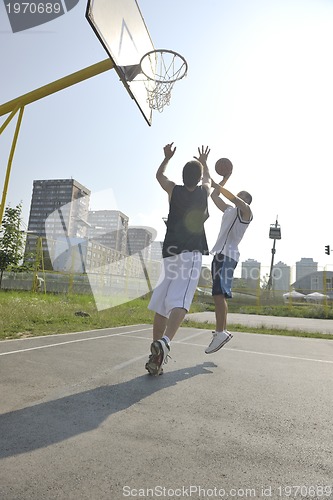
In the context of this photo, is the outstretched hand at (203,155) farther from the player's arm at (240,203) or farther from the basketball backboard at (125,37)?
the basketball backboard at (125,37)

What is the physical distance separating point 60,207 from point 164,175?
14674cm

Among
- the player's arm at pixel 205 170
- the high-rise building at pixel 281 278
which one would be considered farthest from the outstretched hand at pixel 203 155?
the high-rise building at pixel 281 278

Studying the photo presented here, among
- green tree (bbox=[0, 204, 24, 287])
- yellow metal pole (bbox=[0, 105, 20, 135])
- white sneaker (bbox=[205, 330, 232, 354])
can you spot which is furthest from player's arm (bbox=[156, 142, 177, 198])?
green tree (bbox=[0, 204, 24, 287])

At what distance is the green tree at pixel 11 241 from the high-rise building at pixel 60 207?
9741cm

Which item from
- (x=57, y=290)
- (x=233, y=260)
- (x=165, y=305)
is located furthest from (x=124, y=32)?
(x=57, y=290)

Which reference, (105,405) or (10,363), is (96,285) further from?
(105,405)

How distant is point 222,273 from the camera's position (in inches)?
162

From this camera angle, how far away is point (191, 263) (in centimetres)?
332

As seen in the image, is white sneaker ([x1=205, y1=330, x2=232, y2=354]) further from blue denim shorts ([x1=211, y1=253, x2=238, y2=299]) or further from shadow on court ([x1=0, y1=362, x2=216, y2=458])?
shadow on court ([x1=0, y1=362, x2=216, y2=458])

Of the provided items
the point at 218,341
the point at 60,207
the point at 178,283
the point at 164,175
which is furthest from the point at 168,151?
the point at 60,207

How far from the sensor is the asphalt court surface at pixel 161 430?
1.35 meters

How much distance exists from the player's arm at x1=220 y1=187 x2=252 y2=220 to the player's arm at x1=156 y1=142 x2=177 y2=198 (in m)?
0.76

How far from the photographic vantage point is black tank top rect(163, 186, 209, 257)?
337 centimetres

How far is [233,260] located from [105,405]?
2.49 m
